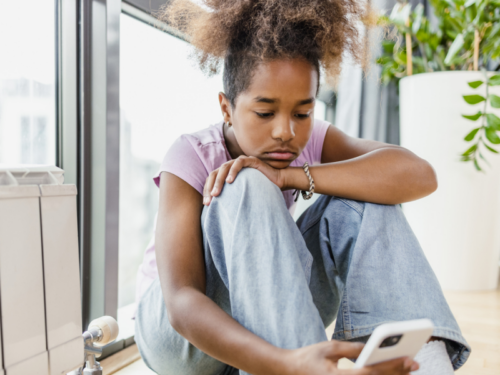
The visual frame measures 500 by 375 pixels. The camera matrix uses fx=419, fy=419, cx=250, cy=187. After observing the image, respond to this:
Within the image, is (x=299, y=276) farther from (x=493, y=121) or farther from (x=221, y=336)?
(x=493, y=121)

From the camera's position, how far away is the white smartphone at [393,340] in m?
0.44

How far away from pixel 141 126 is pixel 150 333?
2.41ft

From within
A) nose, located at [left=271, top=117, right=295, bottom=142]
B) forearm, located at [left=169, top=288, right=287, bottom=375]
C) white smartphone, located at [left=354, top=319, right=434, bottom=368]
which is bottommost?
forearm, located at [left=169, top=288, right=287, bottom=375]

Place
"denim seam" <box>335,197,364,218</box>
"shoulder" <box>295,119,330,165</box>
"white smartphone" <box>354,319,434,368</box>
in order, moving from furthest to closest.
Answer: "shoulder" <box>295,119,330,165</box> < "denim seam" <box>335,197,364,218</box> < "white smartphone" <box>354,319,434,368</box>

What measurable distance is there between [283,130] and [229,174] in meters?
0.17

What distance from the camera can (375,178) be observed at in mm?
727

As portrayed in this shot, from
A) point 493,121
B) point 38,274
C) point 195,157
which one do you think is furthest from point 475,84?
point 38,274

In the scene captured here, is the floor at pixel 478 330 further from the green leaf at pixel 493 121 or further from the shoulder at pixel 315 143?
the green leaf at pixel 493 121

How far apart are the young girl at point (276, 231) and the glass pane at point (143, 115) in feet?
1.15

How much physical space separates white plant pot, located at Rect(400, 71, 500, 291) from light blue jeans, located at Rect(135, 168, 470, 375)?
1228 mm

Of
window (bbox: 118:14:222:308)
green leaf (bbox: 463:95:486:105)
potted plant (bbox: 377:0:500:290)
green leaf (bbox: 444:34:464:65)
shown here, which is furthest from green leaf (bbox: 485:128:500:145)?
window (bbox: 118:14:222:308)

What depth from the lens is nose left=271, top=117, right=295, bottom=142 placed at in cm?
75

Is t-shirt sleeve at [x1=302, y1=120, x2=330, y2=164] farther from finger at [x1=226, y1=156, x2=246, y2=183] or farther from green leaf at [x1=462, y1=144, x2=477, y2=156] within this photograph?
green leaf at [x1=462, y1=144, x2=477, y2=156]

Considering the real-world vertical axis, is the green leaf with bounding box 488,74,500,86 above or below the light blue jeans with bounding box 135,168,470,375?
above
